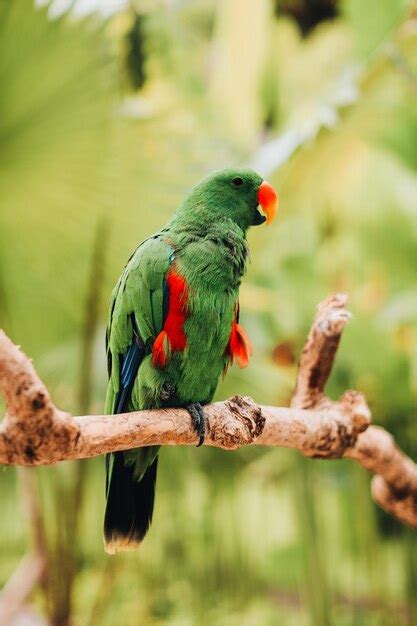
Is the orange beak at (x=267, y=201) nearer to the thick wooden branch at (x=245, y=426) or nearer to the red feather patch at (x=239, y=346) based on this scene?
the red feather patch at (x=239, y=346)

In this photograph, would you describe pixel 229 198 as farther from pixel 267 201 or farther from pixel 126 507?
pixel 126 507

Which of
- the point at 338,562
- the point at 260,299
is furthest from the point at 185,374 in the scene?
the point at 338,562

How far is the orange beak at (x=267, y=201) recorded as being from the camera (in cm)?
94

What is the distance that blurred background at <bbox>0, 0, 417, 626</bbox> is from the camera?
1429 millimetres

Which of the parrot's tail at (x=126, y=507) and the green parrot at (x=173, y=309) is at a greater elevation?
the green parrot at (x=173, y=309)

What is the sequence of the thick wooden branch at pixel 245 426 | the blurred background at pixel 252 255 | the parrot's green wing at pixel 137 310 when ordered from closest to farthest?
the thick wooden branch at pixel 245 426 → the parrot's green wing at pixel 137 310 → the blurred background at pixel 252 255

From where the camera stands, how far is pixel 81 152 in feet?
4.71

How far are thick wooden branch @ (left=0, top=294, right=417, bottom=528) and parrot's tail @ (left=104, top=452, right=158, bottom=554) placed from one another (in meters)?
0.09

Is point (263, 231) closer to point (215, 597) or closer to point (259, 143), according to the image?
point (259, 143)

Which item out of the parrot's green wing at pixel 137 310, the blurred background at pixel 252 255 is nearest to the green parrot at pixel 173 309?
the parrot's green wing at pixel 137 310

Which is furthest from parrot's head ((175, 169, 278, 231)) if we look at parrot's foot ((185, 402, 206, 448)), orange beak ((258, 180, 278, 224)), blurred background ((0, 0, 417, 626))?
blurred background ((0, 0, 417, 626))

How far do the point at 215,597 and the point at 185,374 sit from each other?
1307mm

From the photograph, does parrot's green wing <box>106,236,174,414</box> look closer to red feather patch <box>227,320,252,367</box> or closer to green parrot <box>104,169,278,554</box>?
green parrot <box>104,169,278,554</box>

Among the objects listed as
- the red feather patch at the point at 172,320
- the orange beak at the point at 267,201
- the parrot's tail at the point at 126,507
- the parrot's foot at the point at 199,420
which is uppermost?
the orange beak at the point at 267,201
